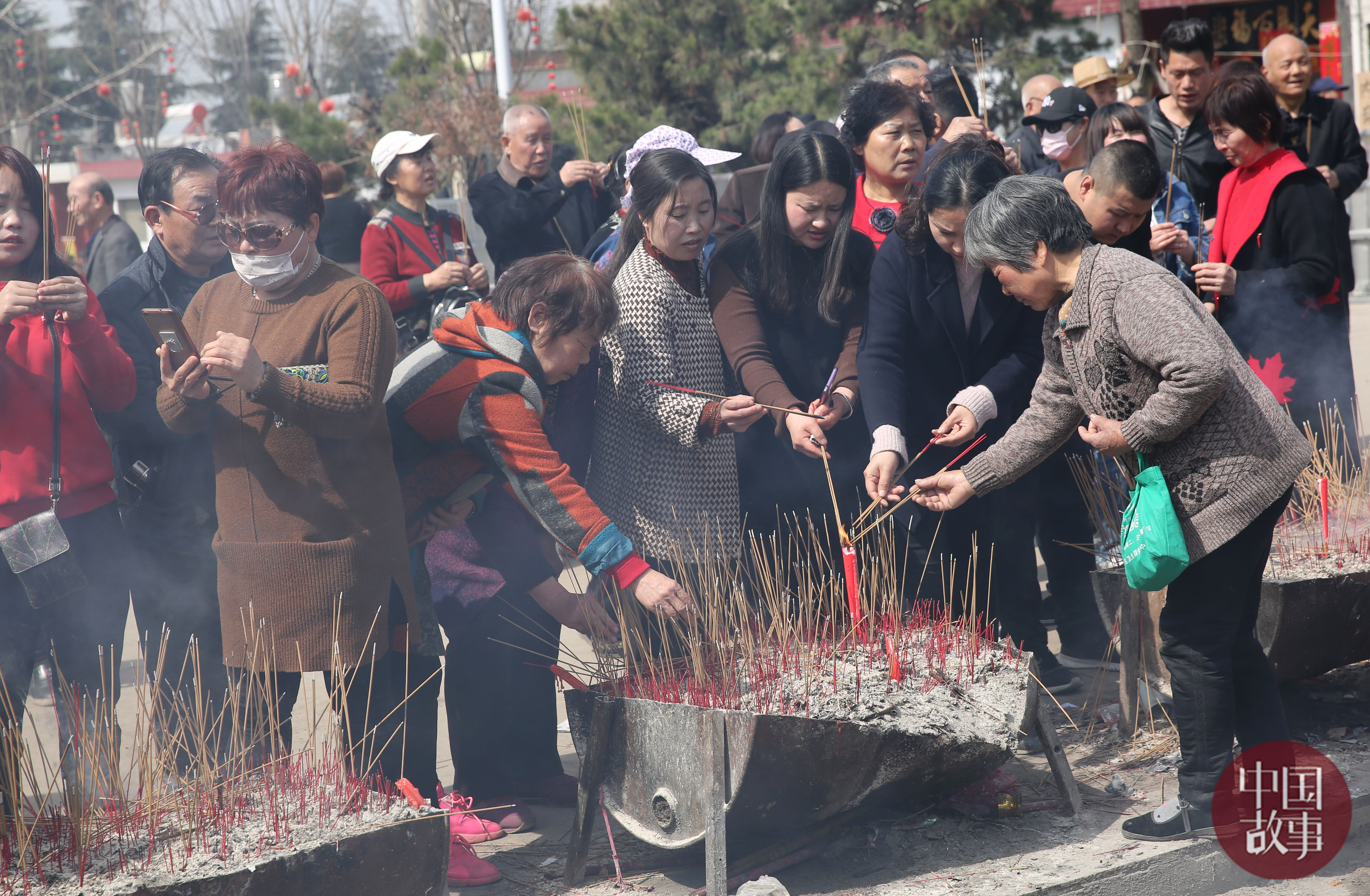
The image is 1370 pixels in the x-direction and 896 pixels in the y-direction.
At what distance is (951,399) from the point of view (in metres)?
3.62

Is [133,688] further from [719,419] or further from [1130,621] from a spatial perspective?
[1130,621]

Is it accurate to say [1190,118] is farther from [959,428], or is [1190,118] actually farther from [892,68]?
[959,428]

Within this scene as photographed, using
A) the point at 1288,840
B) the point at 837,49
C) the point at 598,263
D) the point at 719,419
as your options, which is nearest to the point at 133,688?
the point at 598,263

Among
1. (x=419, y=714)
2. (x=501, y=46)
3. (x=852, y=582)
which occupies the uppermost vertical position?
(x=501, y=46)

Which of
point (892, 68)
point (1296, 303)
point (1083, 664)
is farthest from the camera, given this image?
Answer: point (892, 68)

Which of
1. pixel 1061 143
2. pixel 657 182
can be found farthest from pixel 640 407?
pixel 1061 143

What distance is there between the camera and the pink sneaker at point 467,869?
3031 millimetres

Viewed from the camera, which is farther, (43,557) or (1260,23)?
(1260,23)

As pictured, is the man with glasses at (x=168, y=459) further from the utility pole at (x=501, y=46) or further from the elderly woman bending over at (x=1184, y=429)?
the utility pole at (x=501, y=46)

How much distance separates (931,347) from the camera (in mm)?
3547

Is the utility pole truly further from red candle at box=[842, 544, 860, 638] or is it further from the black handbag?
red candle at box=[842, 544, 860, 638]

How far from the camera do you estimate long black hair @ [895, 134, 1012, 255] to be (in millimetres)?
3297

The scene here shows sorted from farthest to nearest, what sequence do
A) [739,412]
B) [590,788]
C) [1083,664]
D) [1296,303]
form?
[1083,664]
[1296,303]
[739,412]
[590,788]

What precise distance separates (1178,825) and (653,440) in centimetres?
176
